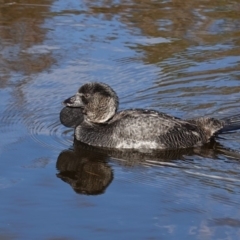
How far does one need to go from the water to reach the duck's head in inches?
16.1

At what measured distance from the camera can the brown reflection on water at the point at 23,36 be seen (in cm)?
1380

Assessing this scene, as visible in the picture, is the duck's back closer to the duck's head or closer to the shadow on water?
the shadow on water

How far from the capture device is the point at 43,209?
884 cm

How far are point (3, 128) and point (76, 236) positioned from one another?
11.2 feet

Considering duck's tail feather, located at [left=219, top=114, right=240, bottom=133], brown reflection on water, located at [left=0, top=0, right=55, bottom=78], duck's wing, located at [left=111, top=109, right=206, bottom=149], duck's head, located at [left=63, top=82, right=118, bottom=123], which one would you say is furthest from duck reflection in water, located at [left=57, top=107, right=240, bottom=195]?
brown reflection on water, located at [left=0, top=0, right=55, bottom=78]

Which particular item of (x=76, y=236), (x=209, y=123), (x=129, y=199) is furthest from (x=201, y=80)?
(x=76, y=236)

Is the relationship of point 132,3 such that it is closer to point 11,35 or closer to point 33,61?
point 11,35

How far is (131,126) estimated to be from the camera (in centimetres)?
1098

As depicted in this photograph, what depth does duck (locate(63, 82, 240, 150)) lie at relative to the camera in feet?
36.0

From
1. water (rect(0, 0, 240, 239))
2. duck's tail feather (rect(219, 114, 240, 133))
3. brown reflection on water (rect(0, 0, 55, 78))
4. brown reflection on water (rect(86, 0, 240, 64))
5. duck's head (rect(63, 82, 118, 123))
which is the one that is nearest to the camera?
water (rect(0, 0, 240, 239))

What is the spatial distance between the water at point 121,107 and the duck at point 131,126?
0.59 feet

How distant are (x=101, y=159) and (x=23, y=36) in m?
5.33

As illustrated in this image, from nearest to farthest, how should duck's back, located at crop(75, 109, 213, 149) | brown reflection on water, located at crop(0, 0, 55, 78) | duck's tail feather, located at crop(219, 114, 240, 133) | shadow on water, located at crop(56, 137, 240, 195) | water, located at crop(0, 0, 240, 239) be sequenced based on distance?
water, located at crop(0, 0, 240, 239) → shadow on water, located at crop(56, 137, 240, 195) → duck's back, located at crop(75, 109, 213, 149) → duck's tail feather, located at crop(219, 114, 240, 133) → brown reflection on water, located at crop(0, 0, 55, 78)

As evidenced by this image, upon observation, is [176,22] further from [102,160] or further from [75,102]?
[102,160]
